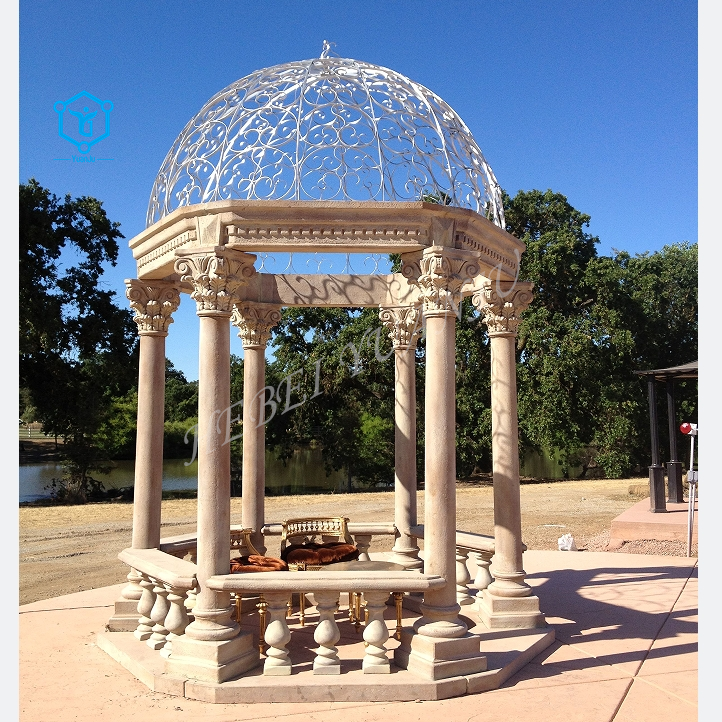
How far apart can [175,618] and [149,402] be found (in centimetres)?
276

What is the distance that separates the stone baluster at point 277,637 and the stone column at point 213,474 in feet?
0.90

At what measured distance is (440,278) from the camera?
689cm

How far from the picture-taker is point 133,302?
867 centimetres

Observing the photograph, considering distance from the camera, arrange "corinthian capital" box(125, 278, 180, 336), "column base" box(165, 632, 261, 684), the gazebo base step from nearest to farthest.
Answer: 1. the gazebo base step
2. "column base" box(165, 632, 261, 684)
3. "corinthian capital" box(125, 278, 180, 336)

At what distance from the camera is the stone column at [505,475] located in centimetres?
805

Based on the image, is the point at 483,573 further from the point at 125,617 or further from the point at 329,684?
the point at 125,617

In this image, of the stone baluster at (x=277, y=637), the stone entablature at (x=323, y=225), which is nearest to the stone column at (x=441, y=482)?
the stone entablature at (x=323, y=225)

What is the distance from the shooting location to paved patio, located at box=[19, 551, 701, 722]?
5.88 meters

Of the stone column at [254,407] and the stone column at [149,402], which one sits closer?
the stone column at [149,402]

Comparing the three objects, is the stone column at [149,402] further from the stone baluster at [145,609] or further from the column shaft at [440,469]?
the column shaft at [440,469]

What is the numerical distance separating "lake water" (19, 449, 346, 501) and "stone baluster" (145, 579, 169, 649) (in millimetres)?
26217

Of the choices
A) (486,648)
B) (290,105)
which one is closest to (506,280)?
(290,105)

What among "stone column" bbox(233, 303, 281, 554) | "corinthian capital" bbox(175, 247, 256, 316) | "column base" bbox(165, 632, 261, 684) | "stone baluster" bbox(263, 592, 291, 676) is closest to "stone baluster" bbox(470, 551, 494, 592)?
"stone baluster" bbox(263, 592, 291, 676)

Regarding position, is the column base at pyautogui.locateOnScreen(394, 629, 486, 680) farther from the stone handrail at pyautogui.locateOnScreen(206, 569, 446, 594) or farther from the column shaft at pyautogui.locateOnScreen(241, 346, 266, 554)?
the column shaft at pyautogui.locateOnScreen(241, 346, 266, 554)
